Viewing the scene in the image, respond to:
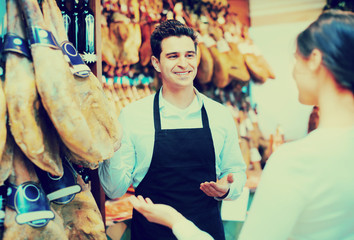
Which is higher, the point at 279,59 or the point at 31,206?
the point at 279,59

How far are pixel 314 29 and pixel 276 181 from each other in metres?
0.44

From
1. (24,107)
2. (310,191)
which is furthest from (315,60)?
(24,107)

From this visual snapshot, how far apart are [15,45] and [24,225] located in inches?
20.3

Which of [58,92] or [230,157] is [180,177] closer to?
[230,157]

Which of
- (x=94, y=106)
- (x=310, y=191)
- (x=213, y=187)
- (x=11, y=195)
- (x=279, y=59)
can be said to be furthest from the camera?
(x=279, y=59)

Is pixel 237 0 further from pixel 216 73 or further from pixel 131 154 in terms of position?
pixel 131 154

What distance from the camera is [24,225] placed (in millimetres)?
1027

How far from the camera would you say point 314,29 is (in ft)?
3.32

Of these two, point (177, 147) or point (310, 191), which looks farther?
point (177, 147)

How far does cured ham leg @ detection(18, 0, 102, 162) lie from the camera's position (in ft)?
3.26

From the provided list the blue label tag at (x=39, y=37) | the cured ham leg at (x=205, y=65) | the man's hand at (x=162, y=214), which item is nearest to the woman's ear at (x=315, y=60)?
the man's hand at (x=162, y=214)

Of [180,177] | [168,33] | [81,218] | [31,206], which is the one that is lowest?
[180,177]

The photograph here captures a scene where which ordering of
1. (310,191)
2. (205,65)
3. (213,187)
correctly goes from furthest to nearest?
(205,65)
(213,187)
(310,191)

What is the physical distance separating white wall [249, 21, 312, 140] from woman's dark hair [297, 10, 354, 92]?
13.8 ft
